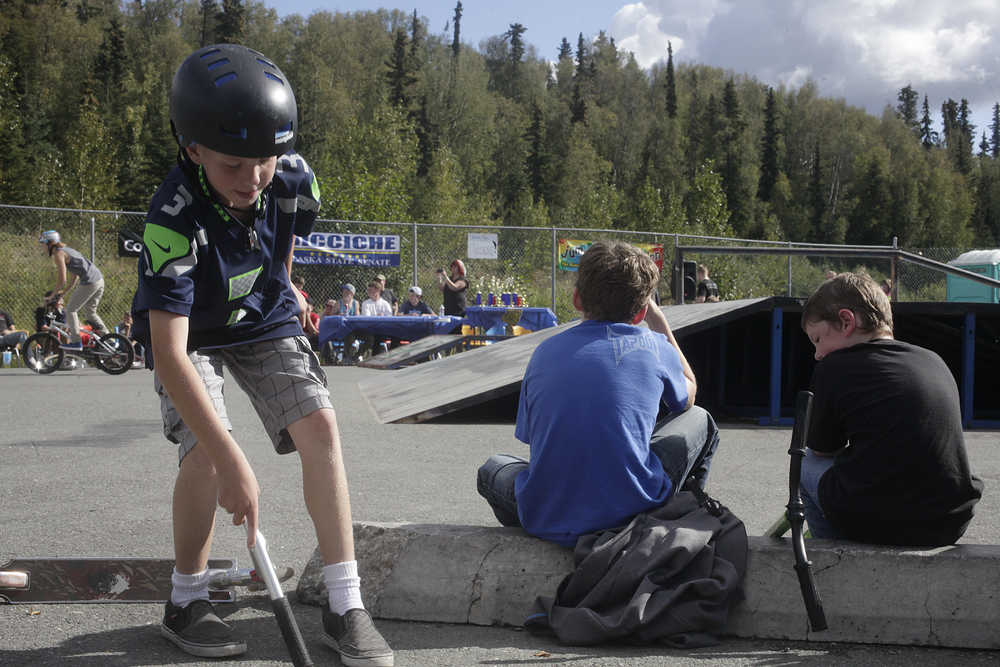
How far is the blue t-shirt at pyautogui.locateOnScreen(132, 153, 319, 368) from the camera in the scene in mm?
2314

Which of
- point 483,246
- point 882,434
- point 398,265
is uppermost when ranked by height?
point 483,246

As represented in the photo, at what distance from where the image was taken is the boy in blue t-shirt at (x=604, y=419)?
2.77m

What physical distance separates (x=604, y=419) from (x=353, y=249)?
18.4 m

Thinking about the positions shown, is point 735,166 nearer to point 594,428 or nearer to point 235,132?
point 594,428

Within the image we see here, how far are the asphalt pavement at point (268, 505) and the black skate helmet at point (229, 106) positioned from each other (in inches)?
56.0

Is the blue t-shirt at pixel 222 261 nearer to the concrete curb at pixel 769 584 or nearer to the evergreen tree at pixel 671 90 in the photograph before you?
the concrete curb at pixel 769 584

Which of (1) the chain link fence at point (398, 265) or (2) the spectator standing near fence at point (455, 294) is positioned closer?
(2) the spectator standing near fence at point (455, 294)

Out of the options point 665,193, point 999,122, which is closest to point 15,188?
point 665,193

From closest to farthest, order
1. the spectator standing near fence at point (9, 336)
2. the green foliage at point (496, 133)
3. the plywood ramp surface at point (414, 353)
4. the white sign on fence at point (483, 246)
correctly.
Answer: the plywood ramp surface at point (414, 353)
the spectator standing near fence at point (9, 336)
the white sign on fence at point (483, 246)
the green foliage at point (496, 133)

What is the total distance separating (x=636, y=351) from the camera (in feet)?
9.34

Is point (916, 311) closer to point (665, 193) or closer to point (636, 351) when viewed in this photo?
point (636, 351)

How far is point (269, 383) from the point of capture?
2631 millimetres

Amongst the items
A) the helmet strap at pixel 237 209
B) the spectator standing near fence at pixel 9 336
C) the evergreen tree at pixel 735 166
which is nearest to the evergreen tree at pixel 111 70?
the evergreen tree at pixel 735 166

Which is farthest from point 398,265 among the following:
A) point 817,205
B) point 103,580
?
point 817,205
